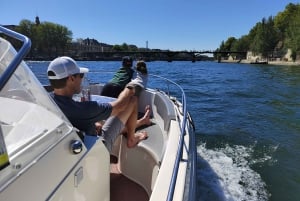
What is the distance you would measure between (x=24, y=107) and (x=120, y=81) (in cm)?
320

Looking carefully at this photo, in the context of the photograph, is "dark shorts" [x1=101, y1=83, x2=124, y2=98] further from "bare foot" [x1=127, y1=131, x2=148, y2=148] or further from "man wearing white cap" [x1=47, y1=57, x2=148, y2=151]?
"man wearing white cap" [x1=47, y1=57, x2=148, y2=151]

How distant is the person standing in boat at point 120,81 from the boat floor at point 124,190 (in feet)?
5.67

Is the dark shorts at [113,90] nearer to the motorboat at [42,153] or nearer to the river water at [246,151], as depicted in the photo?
the river water at [246,151]

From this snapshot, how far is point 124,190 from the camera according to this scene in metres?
2.89

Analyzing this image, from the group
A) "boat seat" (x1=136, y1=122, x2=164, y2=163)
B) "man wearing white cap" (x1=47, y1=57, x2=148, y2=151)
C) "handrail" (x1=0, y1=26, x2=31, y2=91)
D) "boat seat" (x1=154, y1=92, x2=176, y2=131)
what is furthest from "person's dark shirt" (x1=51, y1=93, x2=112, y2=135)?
"boat seat" (x1=154, y1=92, x2=176, y2=131)

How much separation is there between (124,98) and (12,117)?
4.00ft

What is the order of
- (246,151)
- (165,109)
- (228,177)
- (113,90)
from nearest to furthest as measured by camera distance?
(165,109) → (113,90) → (228,177) → (246,151)

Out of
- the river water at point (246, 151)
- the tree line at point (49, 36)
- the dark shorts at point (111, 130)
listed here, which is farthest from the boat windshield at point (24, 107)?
the tree line at point (49, 36)

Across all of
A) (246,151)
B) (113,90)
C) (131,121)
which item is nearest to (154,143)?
(131,121)

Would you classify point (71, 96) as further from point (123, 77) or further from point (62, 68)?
point (123, 77)

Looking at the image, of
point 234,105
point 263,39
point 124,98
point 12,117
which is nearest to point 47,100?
point 12,117

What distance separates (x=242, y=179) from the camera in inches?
193

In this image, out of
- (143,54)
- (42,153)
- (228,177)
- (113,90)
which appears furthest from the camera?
(143,54)

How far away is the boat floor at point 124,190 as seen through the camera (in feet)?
9.02
